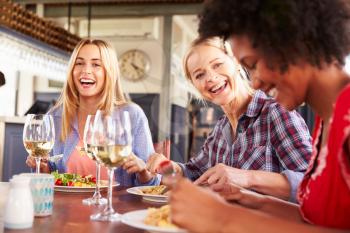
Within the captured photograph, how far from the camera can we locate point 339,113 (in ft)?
2.58

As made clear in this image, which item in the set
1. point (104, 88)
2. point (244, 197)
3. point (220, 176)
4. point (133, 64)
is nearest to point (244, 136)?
point (220, 176)

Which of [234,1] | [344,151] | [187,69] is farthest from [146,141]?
[344,151]

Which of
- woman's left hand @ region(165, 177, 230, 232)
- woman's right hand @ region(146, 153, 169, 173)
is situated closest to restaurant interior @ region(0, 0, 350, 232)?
woman's right hand @ region(146, 153, 169, 173)

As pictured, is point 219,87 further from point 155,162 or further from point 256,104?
point 155,162

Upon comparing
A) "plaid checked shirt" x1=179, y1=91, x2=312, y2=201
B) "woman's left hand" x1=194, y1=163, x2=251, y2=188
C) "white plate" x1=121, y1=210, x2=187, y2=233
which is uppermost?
"plaid checked shirt" x1=179, y1=91, x2=312, y2=201

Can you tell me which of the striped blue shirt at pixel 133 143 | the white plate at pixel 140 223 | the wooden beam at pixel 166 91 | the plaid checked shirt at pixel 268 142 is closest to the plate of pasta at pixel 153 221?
the white plate at pixel 140 223

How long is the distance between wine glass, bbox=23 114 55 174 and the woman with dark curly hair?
718 millimetres

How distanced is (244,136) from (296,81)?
0.96m

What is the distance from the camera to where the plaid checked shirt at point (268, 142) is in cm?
167

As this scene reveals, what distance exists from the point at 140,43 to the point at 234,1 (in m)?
6.65

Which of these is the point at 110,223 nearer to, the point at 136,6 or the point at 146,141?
the point at 146,141

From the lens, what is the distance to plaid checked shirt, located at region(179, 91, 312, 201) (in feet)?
5.49

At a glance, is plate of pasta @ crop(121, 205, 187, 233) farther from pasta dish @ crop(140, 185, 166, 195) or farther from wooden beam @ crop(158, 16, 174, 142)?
wooden beam @ crop(158, 16, 174, 142)

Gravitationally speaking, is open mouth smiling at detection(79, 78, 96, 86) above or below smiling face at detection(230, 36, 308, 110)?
above
